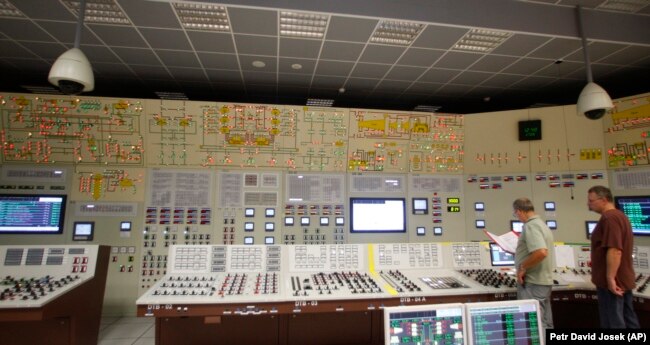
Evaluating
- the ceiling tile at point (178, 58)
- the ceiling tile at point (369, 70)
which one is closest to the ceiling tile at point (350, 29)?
the ceiling tile at point (369, 70)

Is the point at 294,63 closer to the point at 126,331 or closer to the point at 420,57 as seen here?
the point at 420,57

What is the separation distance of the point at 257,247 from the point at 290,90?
299 cm

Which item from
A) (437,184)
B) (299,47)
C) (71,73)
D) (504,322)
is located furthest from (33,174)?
(437,184)

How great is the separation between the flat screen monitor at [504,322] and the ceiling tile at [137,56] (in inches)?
159

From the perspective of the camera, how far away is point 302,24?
3.22m

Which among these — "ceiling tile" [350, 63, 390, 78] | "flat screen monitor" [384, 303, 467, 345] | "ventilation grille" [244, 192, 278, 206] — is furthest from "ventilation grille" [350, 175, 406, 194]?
"flat screen monitor" [384, 303, 467, 345]

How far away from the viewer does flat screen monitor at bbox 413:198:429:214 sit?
4457 mm

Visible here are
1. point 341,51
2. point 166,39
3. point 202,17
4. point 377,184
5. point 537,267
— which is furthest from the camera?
point 377,184

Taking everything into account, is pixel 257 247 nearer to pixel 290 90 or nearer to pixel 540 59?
pixel 290 90

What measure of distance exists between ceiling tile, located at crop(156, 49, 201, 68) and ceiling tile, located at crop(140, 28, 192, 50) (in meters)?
0.13

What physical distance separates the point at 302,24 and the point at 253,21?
1.51ft

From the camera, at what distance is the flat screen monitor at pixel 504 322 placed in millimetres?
1483

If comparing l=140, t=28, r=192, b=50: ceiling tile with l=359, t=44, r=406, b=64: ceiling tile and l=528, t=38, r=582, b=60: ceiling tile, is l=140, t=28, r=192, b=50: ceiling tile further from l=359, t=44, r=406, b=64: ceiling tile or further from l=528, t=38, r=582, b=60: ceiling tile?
l=528, t=38, r=582, b=60: ceiling tile

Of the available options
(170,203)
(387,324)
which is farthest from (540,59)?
(170,203)
